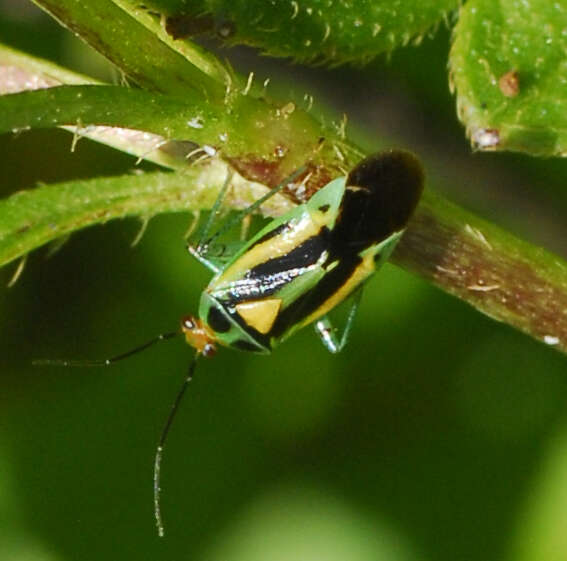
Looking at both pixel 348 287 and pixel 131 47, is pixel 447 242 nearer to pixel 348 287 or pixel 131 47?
pixel 348 287

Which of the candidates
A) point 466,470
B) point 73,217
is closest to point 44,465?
point 466,470

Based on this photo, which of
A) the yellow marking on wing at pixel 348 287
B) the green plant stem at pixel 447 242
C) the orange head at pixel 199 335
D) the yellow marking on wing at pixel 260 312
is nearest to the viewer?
the green plant stem at pixel 447 242

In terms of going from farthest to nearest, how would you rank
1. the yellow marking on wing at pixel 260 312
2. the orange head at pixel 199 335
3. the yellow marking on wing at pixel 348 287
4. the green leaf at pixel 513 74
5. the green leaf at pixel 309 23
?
the orange head at pixel 199 335 → the yellow marking on wing at pixel 260 312 → the yellow marking on wing at pixel 348 287 → the green leaf at pixel 513 74 → the green leaf at pixel 309 23

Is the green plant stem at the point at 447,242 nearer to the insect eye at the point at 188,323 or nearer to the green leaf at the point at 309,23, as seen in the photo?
the green leaf at the point at 309,23

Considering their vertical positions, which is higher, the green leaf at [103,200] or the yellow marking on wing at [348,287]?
the green leaf at [103,200]

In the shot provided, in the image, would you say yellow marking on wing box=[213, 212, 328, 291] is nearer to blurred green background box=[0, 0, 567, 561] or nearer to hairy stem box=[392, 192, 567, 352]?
hairy stem box=[392, 192, 567, 352]

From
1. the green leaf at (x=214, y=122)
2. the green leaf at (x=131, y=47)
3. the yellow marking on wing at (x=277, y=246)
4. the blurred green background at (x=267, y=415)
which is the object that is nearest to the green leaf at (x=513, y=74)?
the green leaf at (x=214, y=122)

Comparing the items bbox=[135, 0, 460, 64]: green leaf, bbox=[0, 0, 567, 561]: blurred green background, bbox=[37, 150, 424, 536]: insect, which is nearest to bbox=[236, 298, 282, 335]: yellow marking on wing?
bbox=[37, 150, 424, 536]: insect

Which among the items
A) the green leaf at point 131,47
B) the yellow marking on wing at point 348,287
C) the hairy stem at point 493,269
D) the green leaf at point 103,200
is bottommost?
the yellow marking on wing at point 348,287
